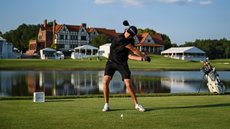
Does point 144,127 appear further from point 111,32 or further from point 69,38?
point 111,32

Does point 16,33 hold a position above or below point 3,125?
above

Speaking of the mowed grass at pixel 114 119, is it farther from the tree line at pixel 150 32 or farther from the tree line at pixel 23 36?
the tree line at pixel 23 36


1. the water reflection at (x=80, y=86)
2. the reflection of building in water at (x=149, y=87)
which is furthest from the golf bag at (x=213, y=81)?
the reflection of building in water at (x=149, y=87)

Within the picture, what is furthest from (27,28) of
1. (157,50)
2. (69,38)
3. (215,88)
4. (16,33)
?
(215,88)

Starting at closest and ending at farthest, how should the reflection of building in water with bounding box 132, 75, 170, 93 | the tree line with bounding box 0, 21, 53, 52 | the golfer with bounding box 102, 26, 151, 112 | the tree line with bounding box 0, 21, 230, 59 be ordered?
1. the golfer with bounding box 102, 26, 151, 112
2. the reflection of building in water with bounding box 132, 75, 170, 93
3. the tree line with bounding box 0, 21, 230, 59
4. the tree line with bounding box 0, 21, 53, 52

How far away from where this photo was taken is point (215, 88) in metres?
12.7

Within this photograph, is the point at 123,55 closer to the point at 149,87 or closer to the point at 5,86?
the point at 149,87

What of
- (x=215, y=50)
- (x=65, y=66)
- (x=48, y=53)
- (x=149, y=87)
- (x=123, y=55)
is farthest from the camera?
(x=215, y=50)

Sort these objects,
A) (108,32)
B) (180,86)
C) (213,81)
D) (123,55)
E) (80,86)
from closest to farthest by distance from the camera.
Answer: (123,55), (213,81), (80,86), (180,86), (108,32)

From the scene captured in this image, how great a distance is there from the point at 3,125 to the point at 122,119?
2.34 m

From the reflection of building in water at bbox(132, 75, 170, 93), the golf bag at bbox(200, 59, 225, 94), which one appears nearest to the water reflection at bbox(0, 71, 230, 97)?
the reflection of building in water at bbox(132, 75, 170, 93)

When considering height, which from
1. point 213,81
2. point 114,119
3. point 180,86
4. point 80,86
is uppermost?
point 213,81

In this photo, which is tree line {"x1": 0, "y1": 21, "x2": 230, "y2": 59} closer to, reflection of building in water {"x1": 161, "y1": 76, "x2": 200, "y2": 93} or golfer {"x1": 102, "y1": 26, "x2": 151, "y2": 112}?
reflection of building in water {"x1": 161, "y1": 76, "x2": 200, "y2": 93}

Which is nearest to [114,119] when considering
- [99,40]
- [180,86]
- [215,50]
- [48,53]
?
[180,86]
